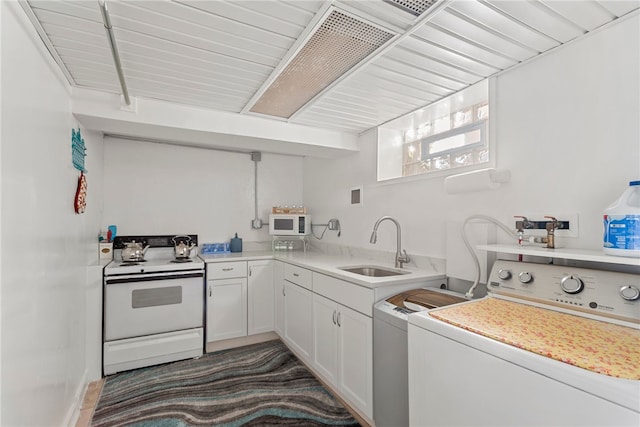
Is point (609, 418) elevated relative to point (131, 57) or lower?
lower

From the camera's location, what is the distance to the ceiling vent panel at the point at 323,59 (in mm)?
1429

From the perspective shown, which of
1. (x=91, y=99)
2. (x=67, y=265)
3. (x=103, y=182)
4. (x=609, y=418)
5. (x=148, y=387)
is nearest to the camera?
(x=609, y=418)

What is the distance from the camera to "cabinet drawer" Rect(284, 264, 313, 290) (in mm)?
2492

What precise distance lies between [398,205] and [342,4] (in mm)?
1631

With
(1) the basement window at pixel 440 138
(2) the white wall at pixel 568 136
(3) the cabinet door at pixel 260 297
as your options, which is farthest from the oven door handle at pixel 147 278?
(2) the white wall at pixel 568 136

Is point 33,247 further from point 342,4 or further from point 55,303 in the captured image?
point 342,4

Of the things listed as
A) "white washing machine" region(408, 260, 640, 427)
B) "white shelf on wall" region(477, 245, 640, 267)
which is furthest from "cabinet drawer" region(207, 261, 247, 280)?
"white shelf on wall" region(477, 245, 640, 267)

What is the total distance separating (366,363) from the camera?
1.81m

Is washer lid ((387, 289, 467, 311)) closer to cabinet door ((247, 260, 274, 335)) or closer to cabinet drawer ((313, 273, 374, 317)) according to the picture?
cabinet drawer ((313, 273, 374, 317))

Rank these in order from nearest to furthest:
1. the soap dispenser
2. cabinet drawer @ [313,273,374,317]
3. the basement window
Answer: cabinet drawer @ [313,273,374,317] < the basement window < the soap dispenser

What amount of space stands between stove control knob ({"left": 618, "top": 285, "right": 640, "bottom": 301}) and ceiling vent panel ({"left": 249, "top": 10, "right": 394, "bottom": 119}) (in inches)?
58.3

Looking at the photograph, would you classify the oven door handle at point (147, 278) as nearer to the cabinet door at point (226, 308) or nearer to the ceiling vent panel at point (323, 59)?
the cabinet door at point (226, 308)

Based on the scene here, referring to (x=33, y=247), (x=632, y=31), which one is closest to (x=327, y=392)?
(x=33, y=247)

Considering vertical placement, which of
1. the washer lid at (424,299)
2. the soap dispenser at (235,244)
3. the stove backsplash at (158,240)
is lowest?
the washer lid at (424,299)
